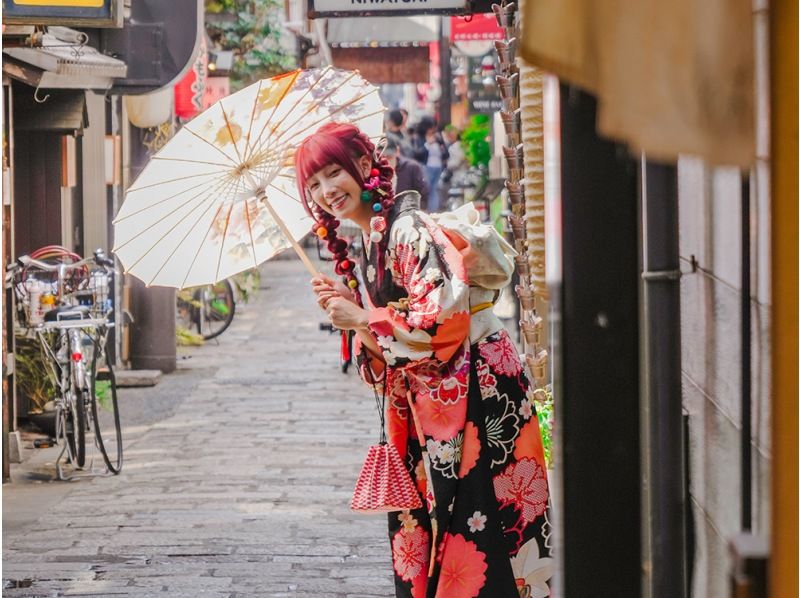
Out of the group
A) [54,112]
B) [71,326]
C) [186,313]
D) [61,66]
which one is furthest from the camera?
[186,313]

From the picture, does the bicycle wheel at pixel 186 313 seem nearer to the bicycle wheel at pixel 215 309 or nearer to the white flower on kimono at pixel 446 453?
the bicycle wheel at pixel 215 309

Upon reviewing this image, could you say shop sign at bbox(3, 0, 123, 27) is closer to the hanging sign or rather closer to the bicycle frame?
the hanging sign

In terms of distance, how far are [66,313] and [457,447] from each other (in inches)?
230

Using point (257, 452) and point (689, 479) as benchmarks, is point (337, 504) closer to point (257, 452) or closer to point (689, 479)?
point (257, 452)

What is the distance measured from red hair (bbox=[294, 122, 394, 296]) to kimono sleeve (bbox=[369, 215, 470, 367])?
18 centimetres

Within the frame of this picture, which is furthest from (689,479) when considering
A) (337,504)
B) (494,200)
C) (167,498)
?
(494,200)

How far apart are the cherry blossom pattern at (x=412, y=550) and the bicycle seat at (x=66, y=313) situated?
5.63m

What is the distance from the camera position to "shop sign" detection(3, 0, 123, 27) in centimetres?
795

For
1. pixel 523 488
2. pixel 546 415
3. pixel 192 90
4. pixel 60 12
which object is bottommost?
pixel 523 488

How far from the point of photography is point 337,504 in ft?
31.6

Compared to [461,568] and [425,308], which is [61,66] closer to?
[425,308]

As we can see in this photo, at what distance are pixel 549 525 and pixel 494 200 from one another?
1680 centimetres

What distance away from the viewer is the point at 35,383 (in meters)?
12.6

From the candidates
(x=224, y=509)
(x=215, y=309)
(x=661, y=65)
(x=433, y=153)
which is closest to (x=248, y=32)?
(x=433, y=153)
